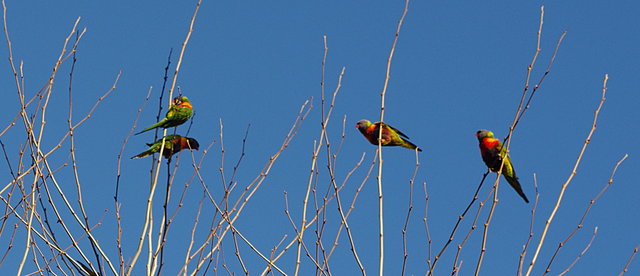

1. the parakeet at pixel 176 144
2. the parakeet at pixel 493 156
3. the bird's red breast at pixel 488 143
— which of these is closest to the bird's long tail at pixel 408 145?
the parakeet at pixel 493 156

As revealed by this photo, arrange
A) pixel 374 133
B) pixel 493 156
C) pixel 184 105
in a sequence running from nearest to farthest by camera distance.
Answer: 1. pixel 493 156
2. pixel 184 105
3. pixel 374 133

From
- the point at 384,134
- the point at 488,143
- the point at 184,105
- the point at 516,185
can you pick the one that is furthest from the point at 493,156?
the point at 184,105

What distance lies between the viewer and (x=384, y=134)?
6.50 meters

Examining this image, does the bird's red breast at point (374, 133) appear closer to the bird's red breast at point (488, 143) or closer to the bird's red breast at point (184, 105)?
the bird's red breast at point (488, 143)

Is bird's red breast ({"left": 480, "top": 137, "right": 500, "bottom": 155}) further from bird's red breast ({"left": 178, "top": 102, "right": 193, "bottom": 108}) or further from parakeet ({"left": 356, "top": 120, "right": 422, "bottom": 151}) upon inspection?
bird's red breast ({"left": 178, "top": 102, "right": 193, "bottom": 108})

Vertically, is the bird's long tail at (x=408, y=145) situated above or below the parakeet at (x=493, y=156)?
above

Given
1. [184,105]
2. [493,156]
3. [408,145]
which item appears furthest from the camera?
[408,145]

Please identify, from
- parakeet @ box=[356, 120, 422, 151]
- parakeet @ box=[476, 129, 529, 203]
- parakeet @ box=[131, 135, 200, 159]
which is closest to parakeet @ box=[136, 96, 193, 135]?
parakeet @ box=[131, 135, 200, 159]

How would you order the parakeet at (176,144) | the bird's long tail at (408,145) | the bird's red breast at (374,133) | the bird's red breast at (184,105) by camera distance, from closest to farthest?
the parakeet at (176,144) < the bird's red breast at (184,105) < the bird's red breast at (374,133) < the bird's long tail at (408,145)

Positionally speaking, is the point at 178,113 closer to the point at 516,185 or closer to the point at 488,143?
the point at 488,143

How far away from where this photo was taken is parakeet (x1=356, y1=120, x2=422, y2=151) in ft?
21.1

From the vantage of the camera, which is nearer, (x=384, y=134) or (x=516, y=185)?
(x=516, y=185)

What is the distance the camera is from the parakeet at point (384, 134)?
253 inches

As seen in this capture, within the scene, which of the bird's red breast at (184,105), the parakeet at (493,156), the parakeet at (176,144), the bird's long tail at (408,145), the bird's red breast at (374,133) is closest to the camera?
the parakeet at (176,144)
